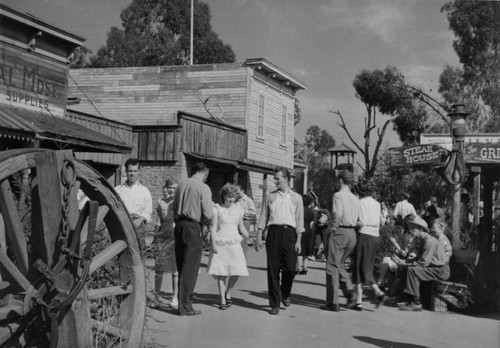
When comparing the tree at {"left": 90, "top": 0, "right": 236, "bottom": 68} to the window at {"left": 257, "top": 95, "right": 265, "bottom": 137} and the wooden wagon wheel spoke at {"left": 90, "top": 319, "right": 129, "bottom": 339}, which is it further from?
the wooden wagon wheel spoke at {"left": 90, "top": 319, "right": 129, "bottom": 339}

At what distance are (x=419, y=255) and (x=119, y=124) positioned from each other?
14.3 meters

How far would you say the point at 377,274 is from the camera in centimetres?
1102

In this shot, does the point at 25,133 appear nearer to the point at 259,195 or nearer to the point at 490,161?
the point at 490,161

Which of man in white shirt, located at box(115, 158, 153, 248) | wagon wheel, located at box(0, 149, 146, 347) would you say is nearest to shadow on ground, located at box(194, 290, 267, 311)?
man in white shirt, located at box(115, 158, 153, 248)

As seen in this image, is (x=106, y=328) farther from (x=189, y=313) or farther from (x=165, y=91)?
(x=165, y=91)

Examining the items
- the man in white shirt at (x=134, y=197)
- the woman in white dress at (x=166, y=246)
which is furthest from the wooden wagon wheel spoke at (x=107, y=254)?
the man in white shirt at (x=134, y=197)

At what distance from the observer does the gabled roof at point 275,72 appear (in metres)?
26.0

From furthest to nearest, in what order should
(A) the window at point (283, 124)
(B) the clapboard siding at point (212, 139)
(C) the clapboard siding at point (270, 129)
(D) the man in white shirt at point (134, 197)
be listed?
(A) the window at point (283, 124)
(C) the clapboard siding at point (270, 129)
(B) the clapboard siding at point (212, 139)
(D) the man in white shirt at point (134, 197)

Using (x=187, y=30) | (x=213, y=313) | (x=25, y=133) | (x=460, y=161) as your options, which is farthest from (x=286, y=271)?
(x=187, y=30)

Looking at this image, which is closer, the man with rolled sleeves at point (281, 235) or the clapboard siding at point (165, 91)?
the man with rolled sleeves at point (281, 235)

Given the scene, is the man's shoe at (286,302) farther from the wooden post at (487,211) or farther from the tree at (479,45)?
the tree at (479,45)

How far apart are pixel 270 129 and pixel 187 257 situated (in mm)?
21646

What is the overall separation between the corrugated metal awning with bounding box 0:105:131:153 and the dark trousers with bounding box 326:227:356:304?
583 cm

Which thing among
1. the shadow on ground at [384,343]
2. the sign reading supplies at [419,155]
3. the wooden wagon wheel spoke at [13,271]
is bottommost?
the shadow on ground at [384,343]
